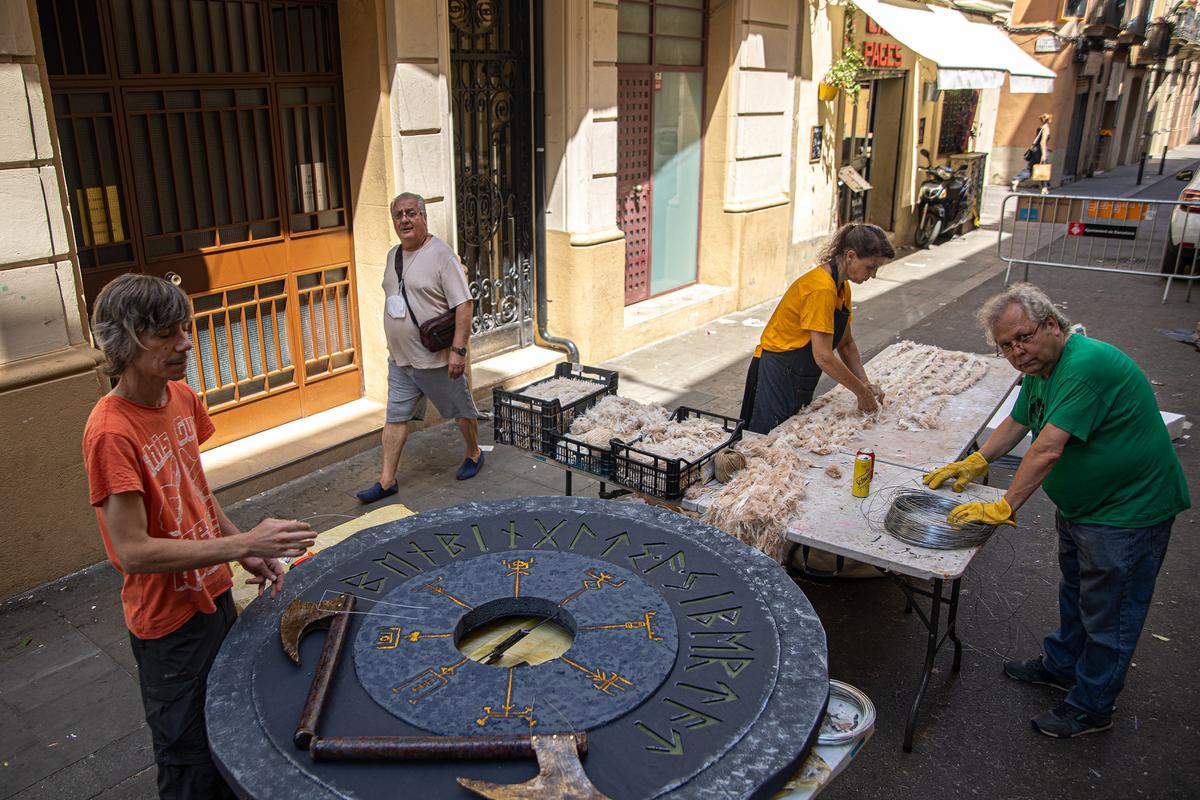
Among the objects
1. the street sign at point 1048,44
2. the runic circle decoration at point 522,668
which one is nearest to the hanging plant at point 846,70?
the runic circle decoration at point 522,668

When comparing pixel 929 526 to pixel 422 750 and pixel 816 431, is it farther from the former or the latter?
pixel 422 750

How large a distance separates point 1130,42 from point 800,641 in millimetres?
31963

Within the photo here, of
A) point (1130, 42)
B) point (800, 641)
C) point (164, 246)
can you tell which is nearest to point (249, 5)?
point (164, 246)

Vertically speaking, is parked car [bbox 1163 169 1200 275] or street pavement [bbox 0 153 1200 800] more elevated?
parked car [bbox 1163 169 1200 275]

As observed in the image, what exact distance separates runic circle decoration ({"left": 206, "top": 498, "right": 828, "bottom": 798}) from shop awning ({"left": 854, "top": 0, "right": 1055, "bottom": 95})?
1093 centimetres

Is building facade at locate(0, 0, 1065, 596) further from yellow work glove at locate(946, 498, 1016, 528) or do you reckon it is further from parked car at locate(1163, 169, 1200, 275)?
parked car at locate(1163, 169, 1200, 275)

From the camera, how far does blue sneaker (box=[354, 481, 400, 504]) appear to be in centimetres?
627

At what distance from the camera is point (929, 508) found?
408 cm

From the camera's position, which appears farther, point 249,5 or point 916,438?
point 249,5

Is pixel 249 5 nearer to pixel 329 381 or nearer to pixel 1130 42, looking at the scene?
pixel 329 381

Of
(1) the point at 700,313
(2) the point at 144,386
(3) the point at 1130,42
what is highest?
(3) the point at 1130,42

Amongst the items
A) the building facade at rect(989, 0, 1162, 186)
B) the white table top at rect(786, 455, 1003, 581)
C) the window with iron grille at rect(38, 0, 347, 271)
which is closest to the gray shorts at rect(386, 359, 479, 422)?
the window with iron grille at rect(38, 0, 347, 271)

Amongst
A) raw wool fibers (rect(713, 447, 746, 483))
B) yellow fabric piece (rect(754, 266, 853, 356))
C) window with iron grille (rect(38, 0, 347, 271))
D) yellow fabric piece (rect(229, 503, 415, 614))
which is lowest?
yellow fabric piece (rect(229, 503, 415, 614))

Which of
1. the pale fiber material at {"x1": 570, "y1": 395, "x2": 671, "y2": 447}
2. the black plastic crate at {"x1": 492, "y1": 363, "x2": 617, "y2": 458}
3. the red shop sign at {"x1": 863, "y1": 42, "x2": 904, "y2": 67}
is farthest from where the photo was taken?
the red shop sign at {"x1": 863, "y1": 42, "x2": 904, "y2": 67}
